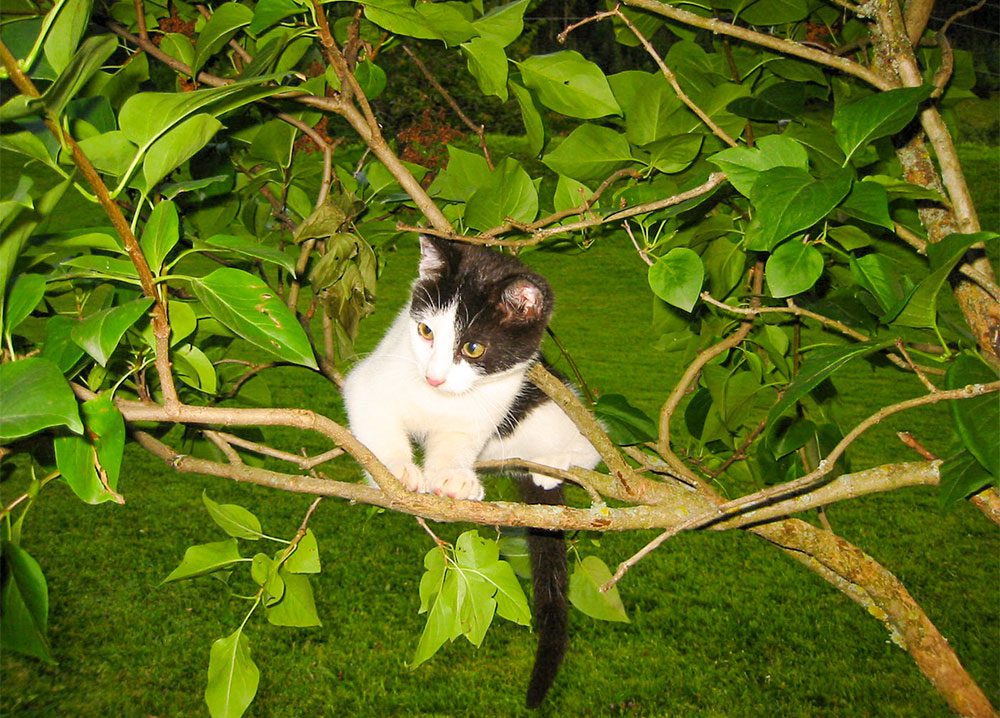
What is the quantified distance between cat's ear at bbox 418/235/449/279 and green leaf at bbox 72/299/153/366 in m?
0.78

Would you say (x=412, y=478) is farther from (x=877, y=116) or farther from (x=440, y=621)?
(x=877, y=116)

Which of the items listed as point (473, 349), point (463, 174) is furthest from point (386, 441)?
point (463, 174)

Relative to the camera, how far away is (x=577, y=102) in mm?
887

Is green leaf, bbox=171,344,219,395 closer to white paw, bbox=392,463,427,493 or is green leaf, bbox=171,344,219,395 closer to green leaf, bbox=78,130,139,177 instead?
green leaf, bbox=78,130,139,177

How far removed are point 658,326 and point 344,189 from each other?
50cm

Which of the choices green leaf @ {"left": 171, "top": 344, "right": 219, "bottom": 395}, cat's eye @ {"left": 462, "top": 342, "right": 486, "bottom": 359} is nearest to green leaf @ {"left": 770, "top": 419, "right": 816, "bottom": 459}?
cat's eye @ {"left": 462, "top": 342, "right": 486, "bottom": 359}

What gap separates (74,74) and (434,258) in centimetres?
88

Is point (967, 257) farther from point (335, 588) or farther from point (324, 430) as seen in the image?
point (335, 588)

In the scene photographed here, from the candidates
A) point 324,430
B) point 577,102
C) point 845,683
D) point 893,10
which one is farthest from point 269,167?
point 845,683

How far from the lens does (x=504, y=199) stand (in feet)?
3.07

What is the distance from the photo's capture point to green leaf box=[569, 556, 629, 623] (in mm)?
1150

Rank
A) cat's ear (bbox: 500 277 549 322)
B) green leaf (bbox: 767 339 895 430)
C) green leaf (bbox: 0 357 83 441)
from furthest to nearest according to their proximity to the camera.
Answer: cat's ear (bbox: 500 277 549 322) → green leaf (bbox: 767 339 895 430) → green leaf (bbox: 0 357 83 441)

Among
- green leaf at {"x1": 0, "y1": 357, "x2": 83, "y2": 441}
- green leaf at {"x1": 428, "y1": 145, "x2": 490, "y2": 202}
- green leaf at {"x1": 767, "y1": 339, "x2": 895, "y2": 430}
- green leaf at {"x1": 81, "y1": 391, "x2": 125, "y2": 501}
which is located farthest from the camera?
green leaf at {"x1": 428, "y1": 145, "x2": 490, "y2": 202}

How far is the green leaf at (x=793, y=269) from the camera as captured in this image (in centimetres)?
74
